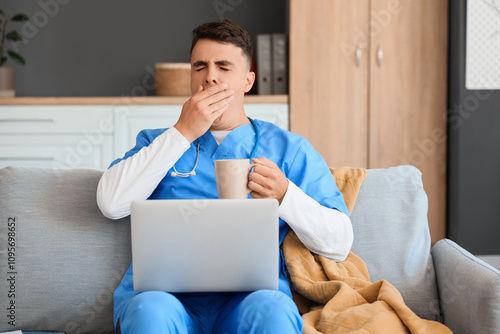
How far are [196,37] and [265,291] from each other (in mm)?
831

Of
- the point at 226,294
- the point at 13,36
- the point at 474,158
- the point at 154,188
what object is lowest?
the point at 226,294

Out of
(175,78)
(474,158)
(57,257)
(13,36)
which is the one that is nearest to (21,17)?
(13,36)

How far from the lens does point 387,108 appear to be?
3.43 meters

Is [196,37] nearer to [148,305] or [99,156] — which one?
[148,305]

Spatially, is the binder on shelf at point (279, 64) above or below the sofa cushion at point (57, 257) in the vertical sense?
above

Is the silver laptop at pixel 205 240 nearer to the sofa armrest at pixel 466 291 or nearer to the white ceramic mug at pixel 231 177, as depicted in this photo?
the white ceramic mug at pixel 231 177

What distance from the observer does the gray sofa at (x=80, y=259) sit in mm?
1609

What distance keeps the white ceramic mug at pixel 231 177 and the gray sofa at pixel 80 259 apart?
1.32 ft

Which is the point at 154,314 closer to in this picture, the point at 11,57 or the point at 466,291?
the point at 466,291

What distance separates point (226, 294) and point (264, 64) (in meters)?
2.13

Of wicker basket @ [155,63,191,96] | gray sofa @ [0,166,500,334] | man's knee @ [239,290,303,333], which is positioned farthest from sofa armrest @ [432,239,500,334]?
wicker basket @ [155,63,191,96]

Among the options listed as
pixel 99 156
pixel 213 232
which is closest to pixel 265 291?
pixel 213 232

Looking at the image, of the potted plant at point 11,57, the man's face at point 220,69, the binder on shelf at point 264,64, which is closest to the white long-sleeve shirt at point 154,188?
the man's face at point 220,69

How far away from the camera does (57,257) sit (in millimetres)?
1625
